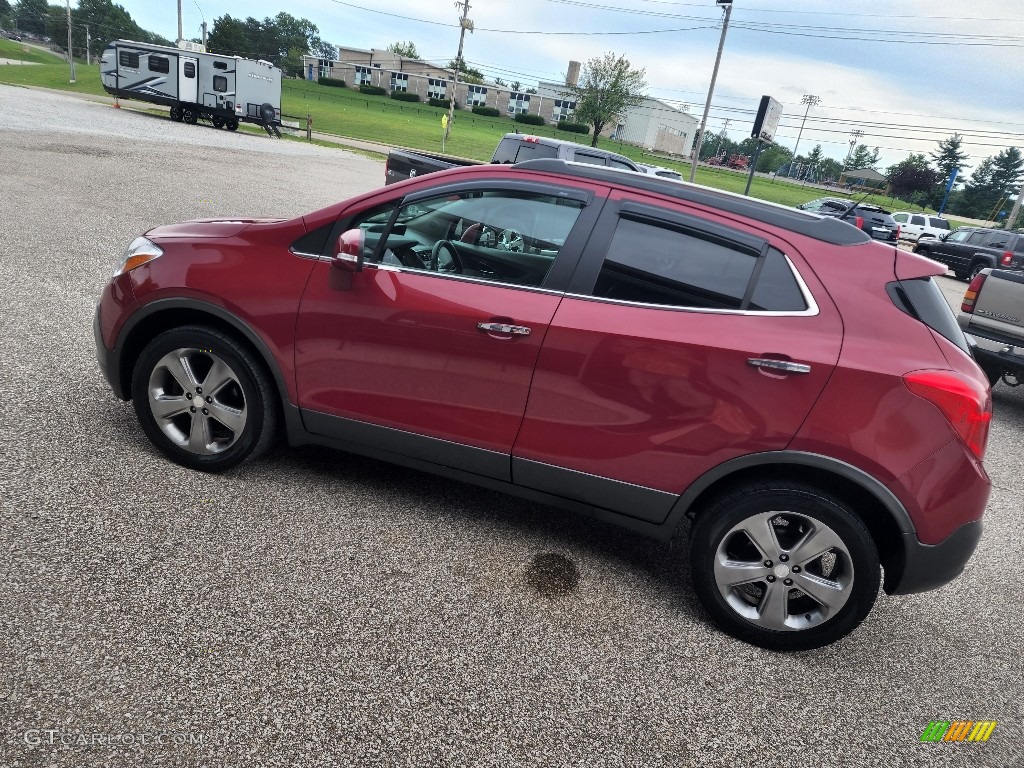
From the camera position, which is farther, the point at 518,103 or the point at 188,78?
the point at 518,103

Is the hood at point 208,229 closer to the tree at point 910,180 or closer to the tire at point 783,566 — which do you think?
the tire at point 783,566

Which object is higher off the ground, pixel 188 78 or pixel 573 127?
pixel 573 127

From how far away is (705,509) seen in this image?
2912 mm

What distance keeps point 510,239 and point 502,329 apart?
0.60 metres

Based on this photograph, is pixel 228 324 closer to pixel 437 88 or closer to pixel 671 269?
pixel 671 269

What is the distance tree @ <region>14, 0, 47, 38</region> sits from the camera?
13575cm

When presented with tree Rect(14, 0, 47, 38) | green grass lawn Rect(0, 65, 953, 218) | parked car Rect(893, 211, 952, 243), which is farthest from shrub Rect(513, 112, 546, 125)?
tree Rect(14, 0, 47, 38)

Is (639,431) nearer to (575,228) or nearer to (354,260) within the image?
(575,228)

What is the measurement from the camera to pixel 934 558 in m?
2.64

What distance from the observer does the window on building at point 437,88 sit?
348 ft

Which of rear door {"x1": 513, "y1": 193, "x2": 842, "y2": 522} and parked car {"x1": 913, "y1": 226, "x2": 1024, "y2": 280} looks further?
parked car {"x1": 913, "y1": 226, "x2": 1024, "y2": 280}

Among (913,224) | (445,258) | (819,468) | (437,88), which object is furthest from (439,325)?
(437,88)

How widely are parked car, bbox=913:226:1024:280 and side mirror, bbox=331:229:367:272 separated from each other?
74.5 feet

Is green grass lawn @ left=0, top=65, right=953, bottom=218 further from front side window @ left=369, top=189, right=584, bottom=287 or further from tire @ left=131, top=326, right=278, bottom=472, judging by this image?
tire @ left=131, top=326, right=278, bottom=472
